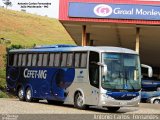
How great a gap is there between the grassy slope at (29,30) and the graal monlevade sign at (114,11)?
43.9 metres

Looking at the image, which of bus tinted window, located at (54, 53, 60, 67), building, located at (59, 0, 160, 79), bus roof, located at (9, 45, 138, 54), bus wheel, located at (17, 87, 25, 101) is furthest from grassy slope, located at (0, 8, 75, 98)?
bus tinted window, located at (54, 53, 60, 67)

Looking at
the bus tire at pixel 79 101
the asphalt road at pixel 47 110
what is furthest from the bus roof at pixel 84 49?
the asphalt road at pixel 47 110

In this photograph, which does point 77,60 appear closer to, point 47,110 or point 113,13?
point 47,110

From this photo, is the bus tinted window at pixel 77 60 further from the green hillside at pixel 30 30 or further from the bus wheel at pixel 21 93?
the green hillside at pixel 30 30

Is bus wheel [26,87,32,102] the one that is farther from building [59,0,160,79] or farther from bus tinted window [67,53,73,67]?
building [59,0,160,79]

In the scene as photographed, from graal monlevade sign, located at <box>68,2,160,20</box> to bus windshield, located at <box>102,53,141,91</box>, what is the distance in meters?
9.16

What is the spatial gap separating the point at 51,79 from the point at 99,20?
24.6 feet

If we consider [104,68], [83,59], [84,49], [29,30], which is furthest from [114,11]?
[29,30]

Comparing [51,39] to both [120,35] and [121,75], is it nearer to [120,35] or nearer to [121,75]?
[120,35]

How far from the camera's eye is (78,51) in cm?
2430

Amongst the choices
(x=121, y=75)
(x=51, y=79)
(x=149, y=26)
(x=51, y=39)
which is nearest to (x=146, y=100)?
(x=149, y=26)

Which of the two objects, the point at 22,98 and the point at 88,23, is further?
the point at 88,23

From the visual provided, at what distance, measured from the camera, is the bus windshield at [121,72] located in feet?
73.6

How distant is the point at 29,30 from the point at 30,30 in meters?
0.35
